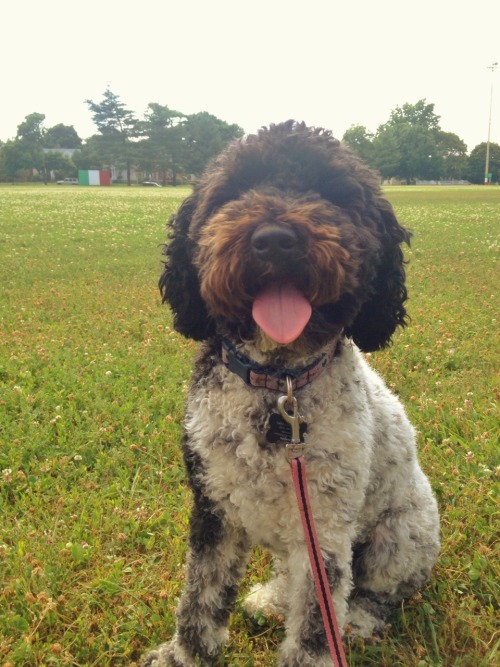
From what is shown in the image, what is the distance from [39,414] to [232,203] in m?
2.84

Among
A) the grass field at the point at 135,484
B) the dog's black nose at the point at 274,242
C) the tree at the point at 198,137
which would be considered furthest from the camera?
the tree at the point at 198,137

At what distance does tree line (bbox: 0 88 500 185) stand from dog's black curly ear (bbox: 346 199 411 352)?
76753 mm

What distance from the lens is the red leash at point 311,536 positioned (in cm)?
210

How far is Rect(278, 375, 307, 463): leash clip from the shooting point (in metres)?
2.15

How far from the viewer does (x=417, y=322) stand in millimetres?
7098

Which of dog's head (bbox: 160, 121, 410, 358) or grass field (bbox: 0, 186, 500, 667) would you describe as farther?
grass field (bbox: 0, 186, 500, 667)

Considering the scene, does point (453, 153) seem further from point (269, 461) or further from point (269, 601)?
point (269, 461)

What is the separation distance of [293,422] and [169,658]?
131cm

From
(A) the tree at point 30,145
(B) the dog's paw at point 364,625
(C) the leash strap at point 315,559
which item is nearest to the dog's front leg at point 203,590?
(C) the leash strap at point 315,559

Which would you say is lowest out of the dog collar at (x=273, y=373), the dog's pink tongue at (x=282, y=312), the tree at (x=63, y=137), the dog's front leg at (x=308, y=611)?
the dog's front leg at (x=308, y=611)

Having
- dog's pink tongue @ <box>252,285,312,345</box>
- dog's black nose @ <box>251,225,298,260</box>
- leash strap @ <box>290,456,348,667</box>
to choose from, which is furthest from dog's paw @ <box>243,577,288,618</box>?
dog's black nose @ <box>251,225,298,260</box>

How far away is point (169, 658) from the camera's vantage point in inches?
103

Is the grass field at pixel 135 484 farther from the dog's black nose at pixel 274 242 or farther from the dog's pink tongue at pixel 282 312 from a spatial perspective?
the dog's black nose at pixel 274 242

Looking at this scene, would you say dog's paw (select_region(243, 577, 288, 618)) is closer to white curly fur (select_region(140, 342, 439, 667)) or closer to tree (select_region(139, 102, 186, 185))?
white curly fur (select_region(140, 342, 439, 667))
